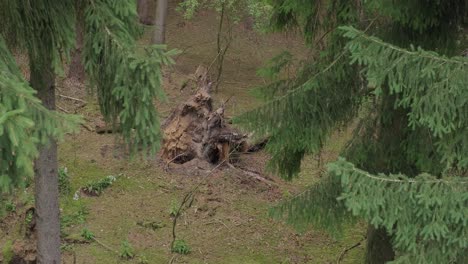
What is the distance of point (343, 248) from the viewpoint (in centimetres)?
1110

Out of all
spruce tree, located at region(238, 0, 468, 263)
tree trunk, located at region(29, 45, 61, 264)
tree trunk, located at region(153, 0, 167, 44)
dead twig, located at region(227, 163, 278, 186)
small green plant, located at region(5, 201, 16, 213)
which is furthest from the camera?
tree trunk, located at region(153, 0, 167, 44)

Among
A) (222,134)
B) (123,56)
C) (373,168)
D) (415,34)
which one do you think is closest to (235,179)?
(222,134)

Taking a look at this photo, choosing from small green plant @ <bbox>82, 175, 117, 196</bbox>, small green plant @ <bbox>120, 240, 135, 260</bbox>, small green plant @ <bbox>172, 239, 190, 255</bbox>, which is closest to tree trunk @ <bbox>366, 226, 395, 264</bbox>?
small green plant @ <bbox>172, 239, 190, 255</bbox>

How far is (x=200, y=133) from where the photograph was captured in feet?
42.1

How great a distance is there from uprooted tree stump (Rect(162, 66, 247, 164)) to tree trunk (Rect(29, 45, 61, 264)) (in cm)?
591

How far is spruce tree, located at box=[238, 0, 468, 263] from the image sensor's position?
15.9 feet

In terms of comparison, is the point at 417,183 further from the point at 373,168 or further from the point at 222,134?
the point at 222,134

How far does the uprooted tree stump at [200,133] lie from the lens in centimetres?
1273

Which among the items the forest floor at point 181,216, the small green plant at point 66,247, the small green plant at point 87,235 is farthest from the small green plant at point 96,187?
the small green plant at point 66,247

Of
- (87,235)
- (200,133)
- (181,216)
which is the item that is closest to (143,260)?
(87,235)

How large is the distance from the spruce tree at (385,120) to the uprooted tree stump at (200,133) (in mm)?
3944

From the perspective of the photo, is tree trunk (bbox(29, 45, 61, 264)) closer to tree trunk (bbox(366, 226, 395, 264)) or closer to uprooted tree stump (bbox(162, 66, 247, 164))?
tree trunk (bbox(366, 226, 395, 264))

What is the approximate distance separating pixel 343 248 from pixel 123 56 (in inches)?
275

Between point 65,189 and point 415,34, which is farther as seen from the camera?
point 65,189
